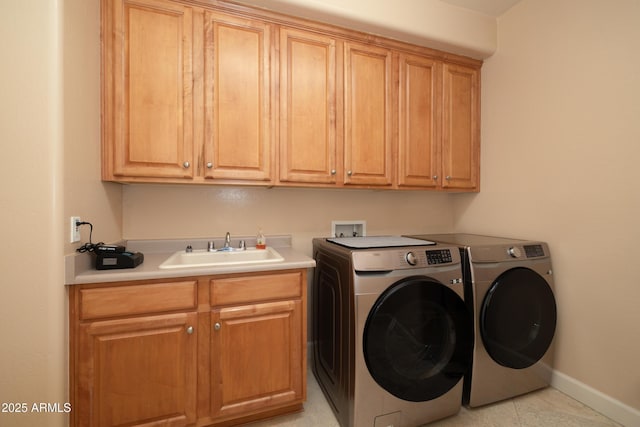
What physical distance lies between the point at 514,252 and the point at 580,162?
68cm

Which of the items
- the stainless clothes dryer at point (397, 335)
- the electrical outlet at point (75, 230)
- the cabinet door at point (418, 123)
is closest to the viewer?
the electrical outlet at point (75, 230)

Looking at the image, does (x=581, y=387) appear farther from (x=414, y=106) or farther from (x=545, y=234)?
(x=414, y=106)

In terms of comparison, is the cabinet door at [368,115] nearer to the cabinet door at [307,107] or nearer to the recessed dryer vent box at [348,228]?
the cabinet door at [307,107]

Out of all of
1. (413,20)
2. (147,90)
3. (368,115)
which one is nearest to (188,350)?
(147,90)

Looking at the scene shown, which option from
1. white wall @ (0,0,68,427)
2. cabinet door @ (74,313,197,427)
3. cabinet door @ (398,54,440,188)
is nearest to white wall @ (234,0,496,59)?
cabinet door @ (398,54,440,188)

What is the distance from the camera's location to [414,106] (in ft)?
6.50

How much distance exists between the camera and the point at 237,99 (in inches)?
62.6

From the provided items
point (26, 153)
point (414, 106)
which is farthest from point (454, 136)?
point (26, 153)

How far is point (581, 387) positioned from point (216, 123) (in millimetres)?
2710

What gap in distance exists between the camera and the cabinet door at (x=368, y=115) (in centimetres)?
182

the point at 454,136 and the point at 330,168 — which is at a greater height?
the point at 454,136

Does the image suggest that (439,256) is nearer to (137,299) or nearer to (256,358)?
(256,358)

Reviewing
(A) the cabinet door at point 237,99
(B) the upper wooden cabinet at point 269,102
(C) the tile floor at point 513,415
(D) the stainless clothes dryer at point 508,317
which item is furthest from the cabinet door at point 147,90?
(D) the stainless clothes dryer at point 508,317

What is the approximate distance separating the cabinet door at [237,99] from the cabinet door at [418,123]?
0.97 metres
